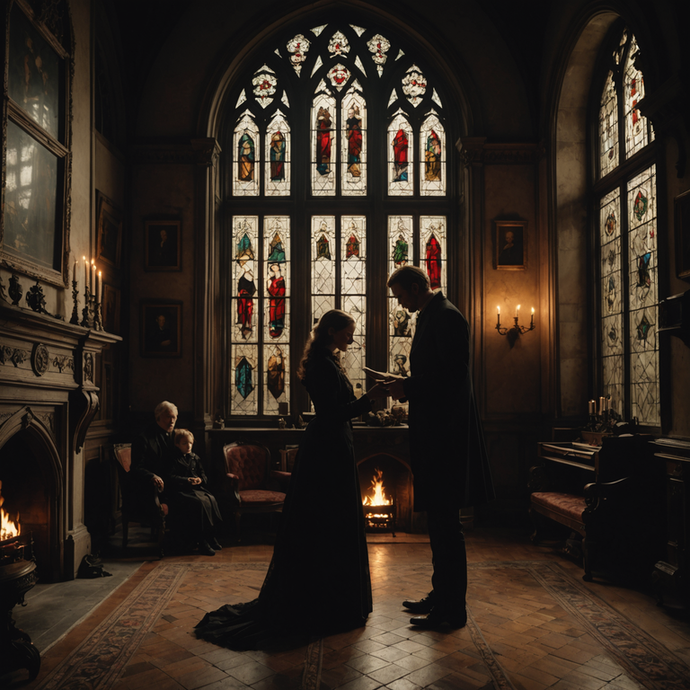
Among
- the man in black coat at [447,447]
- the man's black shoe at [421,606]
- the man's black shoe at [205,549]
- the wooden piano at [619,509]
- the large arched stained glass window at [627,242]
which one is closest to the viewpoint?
the man in black coat at [447,447]

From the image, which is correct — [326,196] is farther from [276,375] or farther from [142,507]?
[142,507]

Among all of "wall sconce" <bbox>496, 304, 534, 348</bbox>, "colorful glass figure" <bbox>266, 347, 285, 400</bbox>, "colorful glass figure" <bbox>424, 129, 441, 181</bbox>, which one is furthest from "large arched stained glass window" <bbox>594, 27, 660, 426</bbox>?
"colorful glass figure" <bbox>266, 347, 285, 400</bbox>

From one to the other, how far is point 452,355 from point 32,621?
3.03 metres

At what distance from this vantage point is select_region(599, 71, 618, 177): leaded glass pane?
638 centimetres

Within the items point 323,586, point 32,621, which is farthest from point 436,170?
point 32,621

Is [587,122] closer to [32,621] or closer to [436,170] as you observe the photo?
[436,170]

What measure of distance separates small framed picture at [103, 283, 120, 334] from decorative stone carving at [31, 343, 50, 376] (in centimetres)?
231

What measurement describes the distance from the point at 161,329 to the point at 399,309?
9.40 feet

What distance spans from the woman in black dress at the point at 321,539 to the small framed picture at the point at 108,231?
3970mm

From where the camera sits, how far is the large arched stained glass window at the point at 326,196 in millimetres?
7715

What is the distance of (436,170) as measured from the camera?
26.0 ft

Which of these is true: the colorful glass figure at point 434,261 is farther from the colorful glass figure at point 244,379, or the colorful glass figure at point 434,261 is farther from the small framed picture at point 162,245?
the small framed picture at point 162,245

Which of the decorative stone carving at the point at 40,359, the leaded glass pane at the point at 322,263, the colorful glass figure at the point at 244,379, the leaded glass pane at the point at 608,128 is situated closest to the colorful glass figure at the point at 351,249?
the leaded glass pane at the point at 322,263

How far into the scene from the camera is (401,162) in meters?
7.91
